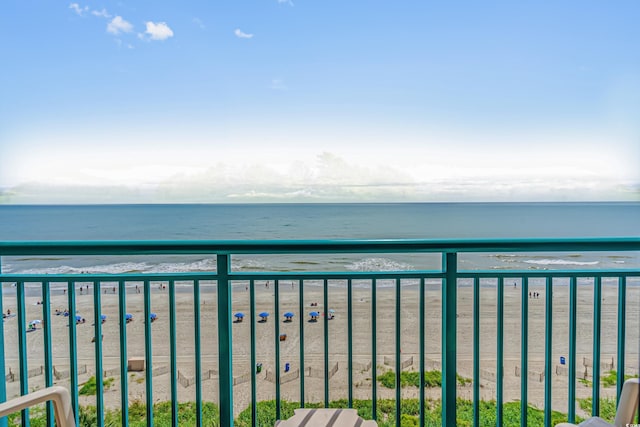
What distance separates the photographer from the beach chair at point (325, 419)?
1.29 metres

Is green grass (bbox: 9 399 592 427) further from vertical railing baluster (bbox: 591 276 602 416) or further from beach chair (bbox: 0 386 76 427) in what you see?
beach chair (bbox: 0 386 76 427)

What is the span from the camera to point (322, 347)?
27.9ft

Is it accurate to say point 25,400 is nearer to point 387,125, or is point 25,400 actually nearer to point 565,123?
point 387,125

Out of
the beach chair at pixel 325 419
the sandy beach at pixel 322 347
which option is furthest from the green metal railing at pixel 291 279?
the sandy beach at pixel 322 347

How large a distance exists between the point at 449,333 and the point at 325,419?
2.60 feet

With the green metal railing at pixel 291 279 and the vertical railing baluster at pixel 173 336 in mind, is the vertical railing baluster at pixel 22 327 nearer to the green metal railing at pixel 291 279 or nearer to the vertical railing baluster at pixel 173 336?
the green metal railing at pixel 291 279

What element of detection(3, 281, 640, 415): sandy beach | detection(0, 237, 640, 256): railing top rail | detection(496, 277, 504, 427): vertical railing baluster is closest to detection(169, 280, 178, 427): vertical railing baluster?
detection(0, 237, 640, 256): railing top rail

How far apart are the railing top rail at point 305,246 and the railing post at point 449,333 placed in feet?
0.35

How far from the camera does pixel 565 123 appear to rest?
2952 cm

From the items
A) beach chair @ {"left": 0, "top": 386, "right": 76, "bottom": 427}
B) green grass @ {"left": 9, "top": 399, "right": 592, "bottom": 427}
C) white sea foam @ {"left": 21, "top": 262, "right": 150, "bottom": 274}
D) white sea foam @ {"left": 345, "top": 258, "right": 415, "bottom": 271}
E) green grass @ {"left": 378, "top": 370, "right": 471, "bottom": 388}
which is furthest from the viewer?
white sea foam @ {"left": 21, "top": 262, "right": 150, "bottom": 274}

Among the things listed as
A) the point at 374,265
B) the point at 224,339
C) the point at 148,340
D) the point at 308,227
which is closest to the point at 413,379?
the point at 224,339

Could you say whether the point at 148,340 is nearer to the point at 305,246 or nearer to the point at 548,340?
the point at 305,246

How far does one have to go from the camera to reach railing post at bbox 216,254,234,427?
5.74 feet

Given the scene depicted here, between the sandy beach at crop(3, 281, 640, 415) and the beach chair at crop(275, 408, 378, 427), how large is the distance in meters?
3.85
